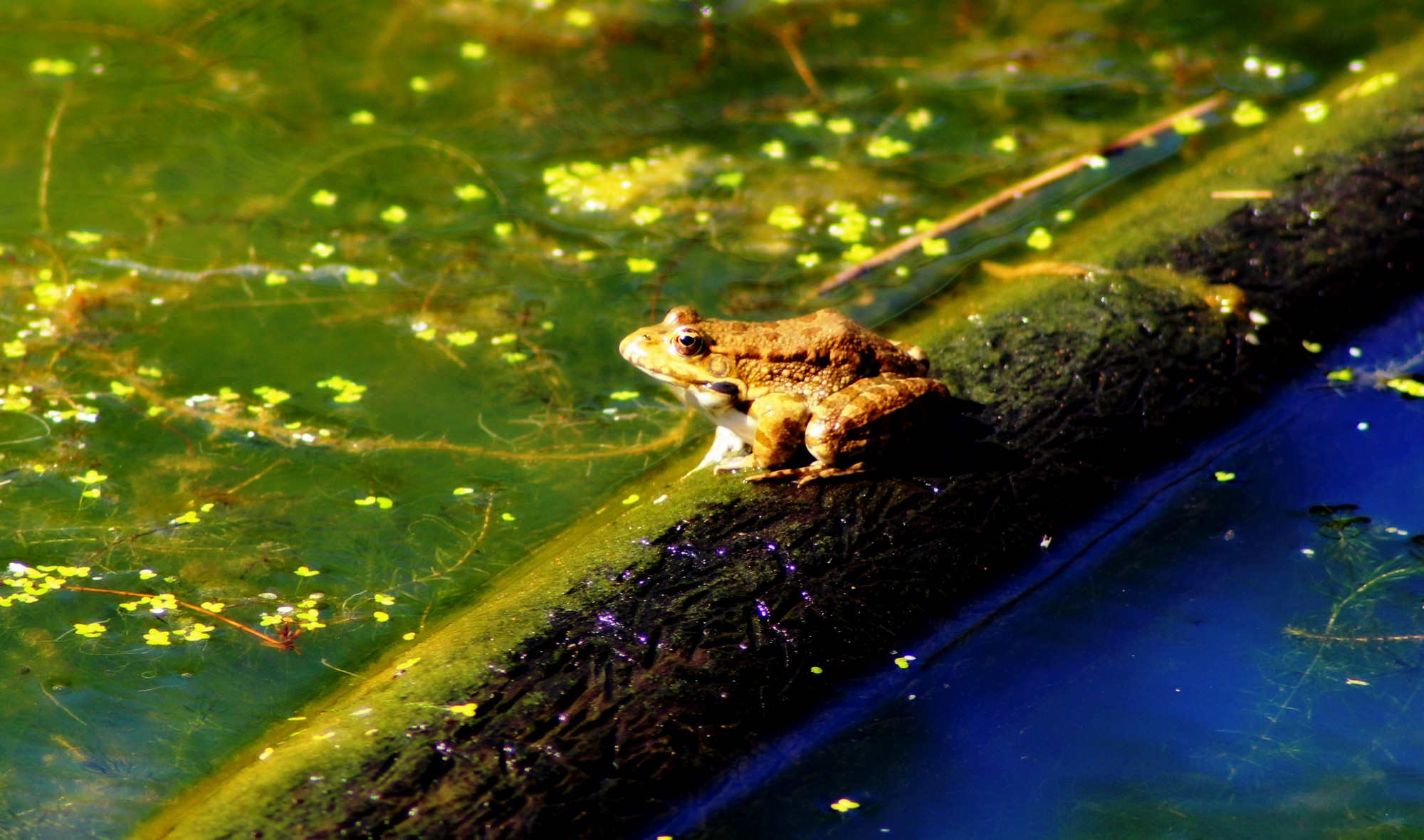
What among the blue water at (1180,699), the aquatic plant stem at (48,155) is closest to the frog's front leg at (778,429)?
the blue water at (1180,699)

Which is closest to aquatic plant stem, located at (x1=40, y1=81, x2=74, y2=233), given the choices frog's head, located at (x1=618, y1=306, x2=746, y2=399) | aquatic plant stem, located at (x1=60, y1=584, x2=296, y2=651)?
aquatic plant stem, located at (x1=60, y1=584, x2=296, y2=651)

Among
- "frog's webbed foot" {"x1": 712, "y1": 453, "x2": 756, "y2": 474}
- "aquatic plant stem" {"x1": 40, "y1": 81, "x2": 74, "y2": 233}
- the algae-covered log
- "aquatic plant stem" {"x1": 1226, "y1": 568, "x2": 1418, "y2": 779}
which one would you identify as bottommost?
"aquatic plant stem" {"x1": 1226, "y1": 568, "x2": 1418, "y2": 779}

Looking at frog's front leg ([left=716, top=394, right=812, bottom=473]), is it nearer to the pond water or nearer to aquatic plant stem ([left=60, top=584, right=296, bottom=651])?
the pond water

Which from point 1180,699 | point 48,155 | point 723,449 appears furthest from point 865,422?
point 48,155

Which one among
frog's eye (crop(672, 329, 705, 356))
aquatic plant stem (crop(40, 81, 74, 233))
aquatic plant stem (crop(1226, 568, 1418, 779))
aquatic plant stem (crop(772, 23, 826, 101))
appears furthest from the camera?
aquatic plant stem (crop(772, 23, 826, 101))

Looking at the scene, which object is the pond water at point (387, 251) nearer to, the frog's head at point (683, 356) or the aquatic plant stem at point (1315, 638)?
the frog's head at point (683, 356)

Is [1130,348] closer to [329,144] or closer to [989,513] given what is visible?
[989,513]

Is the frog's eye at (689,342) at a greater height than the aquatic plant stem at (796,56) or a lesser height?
lesser
